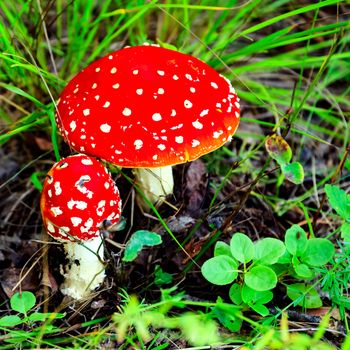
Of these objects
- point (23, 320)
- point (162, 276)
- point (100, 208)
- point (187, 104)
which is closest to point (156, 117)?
point (187, 104)

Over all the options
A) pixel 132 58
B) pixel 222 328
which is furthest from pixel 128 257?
pixel 132 58

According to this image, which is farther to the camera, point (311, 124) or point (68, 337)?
point (311, 124)

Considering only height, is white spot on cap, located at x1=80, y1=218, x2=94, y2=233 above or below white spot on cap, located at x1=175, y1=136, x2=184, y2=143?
below

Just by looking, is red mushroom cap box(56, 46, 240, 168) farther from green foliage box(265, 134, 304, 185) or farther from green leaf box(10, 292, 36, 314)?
green leaf box(10, 292, 36, 314)

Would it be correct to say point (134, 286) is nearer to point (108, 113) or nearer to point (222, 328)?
point (222, 328)

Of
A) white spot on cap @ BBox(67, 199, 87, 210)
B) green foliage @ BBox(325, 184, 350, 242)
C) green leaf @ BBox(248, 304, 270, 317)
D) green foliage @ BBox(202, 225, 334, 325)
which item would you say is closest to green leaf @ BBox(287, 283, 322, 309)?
green foliage @ BBox(202, 225, 334, 325)

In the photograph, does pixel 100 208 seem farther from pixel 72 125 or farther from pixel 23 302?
pixel 23 302
